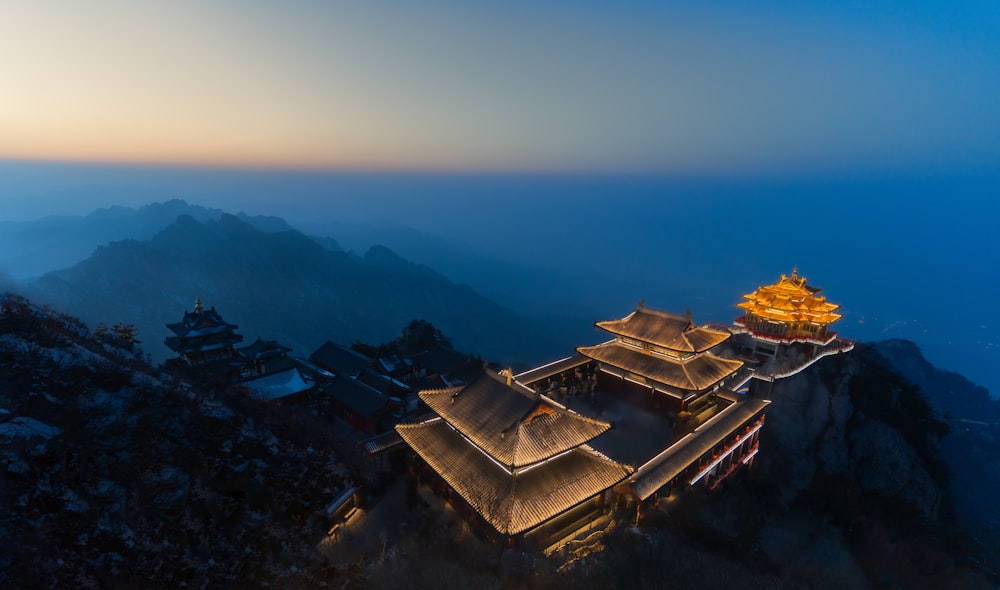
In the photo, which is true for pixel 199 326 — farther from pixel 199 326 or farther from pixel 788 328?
pixel 788 328

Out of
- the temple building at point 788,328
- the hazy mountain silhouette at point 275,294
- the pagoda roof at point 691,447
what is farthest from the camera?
the hazy mountain silhouette at point 275,294

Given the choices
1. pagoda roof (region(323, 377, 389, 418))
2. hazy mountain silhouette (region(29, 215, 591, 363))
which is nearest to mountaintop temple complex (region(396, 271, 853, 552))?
pagoda roof (region(323, 377, 389, 418))

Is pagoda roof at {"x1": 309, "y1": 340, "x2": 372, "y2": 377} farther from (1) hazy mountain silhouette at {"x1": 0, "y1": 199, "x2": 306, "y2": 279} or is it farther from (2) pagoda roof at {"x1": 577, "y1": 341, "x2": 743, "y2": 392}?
Result: (1) hazy mountain silhouette at {"x1": 0, "y1": 199, "x2": 306, "y2": 279}

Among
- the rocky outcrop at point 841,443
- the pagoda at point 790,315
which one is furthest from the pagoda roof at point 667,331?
the pagoda at point 790,315

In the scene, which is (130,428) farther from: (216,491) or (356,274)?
(356,274)

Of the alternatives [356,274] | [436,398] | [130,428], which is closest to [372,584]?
[436,398]

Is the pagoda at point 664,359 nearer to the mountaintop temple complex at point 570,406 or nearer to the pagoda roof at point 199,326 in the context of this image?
the mountaintop temple complex at point 570,406

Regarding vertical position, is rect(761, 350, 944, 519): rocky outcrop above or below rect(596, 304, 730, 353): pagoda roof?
below
